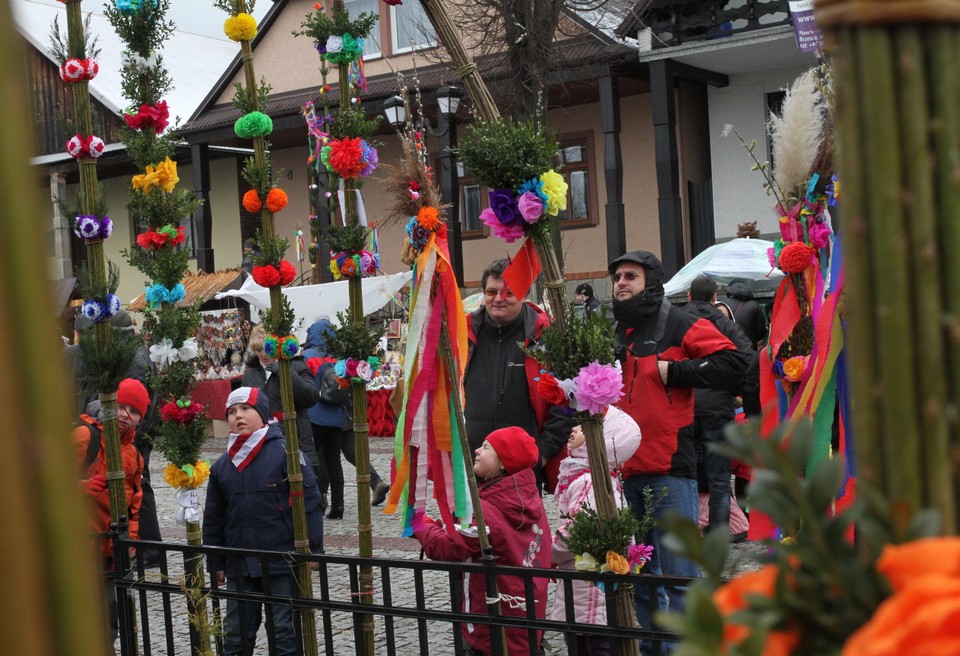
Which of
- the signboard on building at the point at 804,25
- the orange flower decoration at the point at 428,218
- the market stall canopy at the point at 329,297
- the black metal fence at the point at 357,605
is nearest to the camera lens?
the black metal fence at the point at 357,605

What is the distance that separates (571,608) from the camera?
321 centimetres

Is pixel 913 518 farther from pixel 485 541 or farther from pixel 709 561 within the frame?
pixel 485 541

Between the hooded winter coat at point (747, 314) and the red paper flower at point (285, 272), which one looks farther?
the hooded winter coat at point (747, 314)

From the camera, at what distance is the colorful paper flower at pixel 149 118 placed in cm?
462

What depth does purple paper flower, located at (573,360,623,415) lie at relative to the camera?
125 inches

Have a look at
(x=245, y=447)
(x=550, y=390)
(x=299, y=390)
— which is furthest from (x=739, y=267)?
(x=550, y=390)

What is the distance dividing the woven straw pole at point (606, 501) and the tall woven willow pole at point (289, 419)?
4.63ft

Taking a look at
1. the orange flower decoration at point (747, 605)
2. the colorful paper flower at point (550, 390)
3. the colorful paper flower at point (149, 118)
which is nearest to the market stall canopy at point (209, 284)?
the colorful paper flower at point (149, 118)

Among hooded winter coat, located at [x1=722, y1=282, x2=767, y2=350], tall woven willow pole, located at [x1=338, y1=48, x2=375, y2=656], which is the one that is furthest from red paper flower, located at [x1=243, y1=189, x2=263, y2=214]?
hooded winter coat, located at [x1=722, y1=282, x2=767, y2=350]

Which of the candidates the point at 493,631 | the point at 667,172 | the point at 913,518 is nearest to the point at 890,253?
the point at 913,518

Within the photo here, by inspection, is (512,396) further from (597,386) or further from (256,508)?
(597,386)

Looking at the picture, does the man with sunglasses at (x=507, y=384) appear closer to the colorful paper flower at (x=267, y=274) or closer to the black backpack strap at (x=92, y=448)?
the colorful paper flower at (x=267, y=274)

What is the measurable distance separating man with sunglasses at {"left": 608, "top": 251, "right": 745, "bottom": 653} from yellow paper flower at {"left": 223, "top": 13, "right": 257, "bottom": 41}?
6.35ft

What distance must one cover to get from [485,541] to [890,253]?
118 inches
